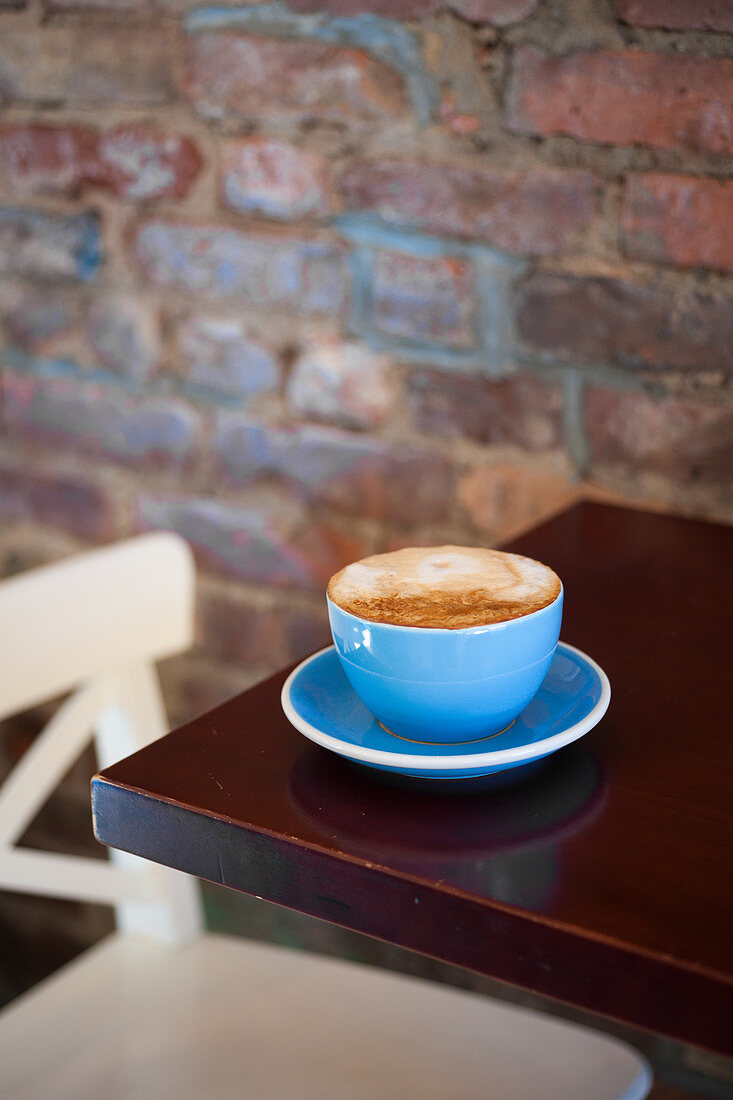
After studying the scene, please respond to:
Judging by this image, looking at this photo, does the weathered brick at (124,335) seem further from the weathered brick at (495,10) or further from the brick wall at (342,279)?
the weathered brick at (495,10)

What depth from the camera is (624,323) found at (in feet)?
2.93

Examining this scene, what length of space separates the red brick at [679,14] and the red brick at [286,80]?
0.67ft

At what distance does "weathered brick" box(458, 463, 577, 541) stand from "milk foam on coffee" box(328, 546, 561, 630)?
0.45m

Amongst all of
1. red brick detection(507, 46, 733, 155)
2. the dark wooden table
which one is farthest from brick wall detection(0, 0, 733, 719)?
the dark wooden table

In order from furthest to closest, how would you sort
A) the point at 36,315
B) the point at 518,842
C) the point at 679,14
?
the point at 36,315 < the point at 679,14 < the point at 518,842

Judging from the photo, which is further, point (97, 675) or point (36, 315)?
point (36, 315)

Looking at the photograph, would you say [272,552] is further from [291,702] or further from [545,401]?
[291,702]

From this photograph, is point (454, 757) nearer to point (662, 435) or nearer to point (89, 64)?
point (662, 435)

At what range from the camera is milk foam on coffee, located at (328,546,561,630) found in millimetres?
461

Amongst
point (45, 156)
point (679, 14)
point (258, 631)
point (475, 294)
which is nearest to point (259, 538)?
point (258, 631)

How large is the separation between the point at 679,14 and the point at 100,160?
1.95 ft

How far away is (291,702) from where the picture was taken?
1.67 feet

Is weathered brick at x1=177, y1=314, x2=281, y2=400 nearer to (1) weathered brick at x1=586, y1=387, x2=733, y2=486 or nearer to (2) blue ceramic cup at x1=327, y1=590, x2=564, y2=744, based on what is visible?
(1) weathered brick at x1=586, y1=387, x2=733, y2=486

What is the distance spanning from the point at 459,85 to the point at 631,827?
688mm
